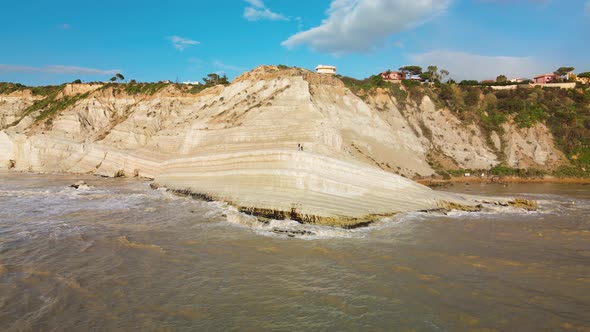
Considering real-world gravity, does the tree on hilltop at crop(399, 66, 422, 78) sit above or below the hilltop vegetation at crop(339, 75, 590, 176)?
above

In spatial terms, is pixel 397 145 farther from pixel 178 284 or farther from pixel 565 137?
pixel 178 284

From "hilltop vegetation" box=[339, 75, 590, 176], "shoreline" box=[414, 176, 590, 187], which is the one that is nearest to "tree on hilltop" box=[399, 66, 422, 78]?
"hilltop vegetation" box=[339, 75, 590, 176]

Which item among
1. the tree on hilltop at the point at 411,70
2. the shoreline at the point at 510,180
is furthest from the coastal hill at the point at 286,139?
the tree on hilltop at the point at 411,70

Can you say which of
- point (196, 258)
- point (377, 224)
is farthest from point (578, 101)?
point (196, 258)

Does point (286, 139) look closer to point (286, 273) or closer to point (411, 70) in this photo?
point (286, 273)

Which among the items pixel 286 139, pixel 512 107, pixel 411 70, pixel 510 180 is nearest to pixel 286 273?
pixel 286 139

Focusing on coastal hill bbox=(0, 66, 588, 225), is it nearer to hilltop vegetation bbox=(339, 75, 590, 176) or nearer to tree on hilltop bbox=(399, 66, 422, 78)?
hilltop vegetation bbox=(339, 75, 590, 176)

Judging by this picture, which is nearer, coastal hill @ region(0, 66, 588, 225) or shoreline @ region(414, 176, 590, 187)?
coastal hill @ region(0, 66, 588, 225)
